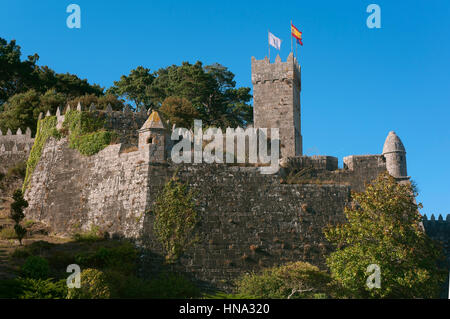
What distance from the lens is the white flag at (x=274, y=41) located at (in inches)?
1924

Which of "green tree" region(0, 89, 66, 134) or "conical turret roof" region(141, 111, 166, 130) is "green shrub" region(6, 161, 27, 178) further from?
"conical turret roof" region(141, 111, 166, 130)

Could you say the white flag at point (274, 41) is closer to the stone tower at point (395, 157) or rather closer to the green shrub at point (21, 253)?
the stone tower at point (395, 157)

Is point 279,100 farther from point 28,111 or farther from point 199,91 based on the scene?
point 28,111

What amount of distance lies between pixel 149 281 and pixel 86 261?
303 cm

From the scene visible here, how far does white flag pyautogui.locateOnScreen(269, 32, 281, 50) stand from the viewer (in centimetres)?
4888

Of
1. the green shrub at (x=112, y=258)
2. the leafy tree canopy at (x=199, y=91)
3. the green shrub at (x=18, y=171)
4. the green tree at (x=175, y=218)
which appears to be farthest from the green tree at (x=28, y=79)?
the green shrub at (x=112, y=258)

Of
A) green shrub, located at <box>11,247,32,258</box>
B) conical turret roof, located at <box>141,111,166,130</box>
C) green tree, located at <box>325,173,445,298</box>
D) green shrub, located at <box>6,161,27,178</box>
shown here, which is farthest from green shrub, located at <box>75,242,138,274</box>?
green shrub, located at <box>6,161,27,178</box>

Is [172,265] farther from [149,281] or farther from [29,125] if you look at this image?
[29,125]

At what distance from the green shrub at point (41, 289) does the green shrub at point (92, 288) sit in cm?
43

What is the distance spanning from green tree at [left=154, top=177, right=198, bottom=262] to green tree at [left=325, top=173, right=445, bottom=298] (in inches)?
271

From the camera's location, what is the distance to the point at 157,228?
95.7 feet

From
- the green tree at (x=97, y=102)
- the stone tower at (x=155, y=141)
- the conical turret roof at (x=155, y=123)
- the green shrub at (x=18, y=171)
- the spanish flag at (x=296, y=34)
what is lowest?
the green shrub at (x=18, y=171)

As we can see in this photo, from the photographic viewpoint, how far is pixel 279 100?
157ft
